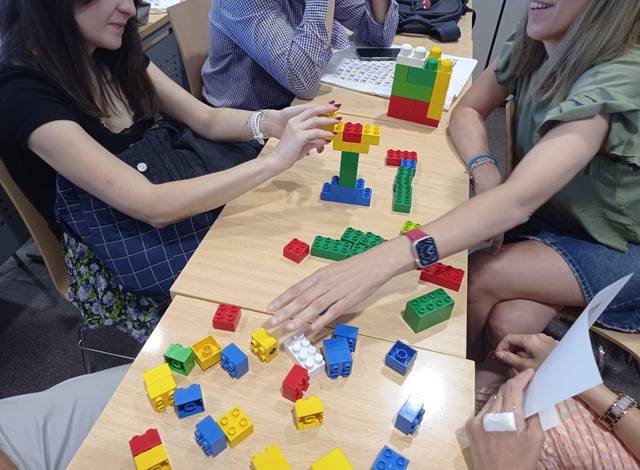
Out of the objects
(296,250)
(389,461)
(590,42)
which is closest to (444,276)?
(296,250)

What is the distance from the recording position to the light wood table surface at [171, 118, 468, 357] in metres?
0.94

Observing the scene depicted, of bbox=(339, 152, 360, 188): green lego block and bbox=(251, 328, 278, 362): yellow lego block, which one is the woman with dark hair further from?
bbox=(251, 328, 278, 362): yellow lego block

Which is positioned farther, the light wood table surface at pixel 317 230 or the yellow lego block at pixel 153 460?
the light wood table surface at pixel 317 230

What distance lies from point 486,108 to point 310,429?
4.08 ft

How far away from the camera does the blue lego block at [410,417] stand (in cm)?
74

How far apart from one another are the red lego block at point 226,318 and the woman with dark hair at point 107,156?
1.19ft

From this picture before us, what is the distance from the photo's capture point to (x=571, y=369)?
57 centimetres

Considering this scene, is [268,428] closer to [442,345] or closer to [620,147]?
[442,345]

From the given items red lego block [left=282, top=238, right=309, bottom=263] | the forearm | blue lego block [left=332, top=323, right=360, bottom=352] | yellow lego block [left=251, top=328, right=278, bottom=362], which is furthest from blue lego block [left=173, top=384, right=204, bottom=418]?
the forearm

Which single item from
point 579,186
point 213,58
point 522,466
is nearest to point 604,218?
point 579,186

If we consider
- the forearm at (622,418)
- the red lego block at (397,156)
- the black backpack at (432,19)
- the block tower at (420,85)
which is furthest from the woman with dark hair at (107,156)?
the black backpack at (432,19)

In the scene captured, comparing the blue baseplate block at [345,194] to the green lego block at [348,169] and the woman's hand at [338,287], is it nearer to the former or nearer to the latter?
the green lego block at [348,169]

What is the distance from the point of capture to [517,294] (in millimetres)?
1294

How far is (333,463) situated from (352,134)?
74cm
